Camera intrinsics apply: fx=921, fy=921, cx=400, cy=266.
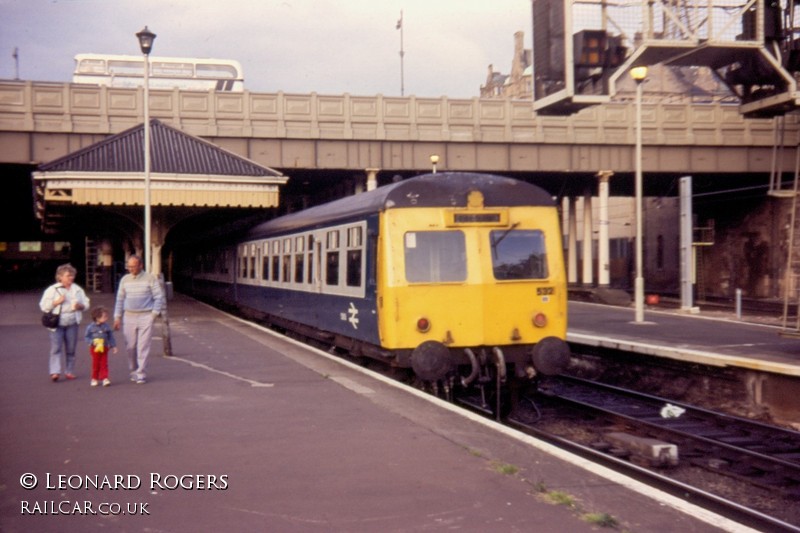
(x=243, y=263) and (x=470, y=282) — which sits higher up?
(x=243, y=263)

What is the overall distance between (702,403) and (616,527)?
31.7 feet

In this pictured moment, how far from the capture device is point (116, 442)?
308 inches

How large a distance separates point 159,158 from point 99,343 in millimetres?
16806

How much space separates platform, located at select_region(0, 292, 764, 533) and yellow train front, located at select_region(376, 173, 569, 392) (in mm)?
965

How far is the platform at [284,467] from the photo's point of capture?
18.4 feet

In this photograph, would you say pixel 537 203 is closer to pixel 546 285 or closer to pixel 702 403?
pixel 546 285

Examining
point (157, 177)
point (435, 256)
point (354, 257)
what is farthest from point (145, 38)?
point (435, 256)

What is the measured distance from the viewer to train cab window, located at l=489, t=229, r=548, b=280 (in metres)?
12.0

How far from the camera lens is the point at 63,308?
11578 millimetres

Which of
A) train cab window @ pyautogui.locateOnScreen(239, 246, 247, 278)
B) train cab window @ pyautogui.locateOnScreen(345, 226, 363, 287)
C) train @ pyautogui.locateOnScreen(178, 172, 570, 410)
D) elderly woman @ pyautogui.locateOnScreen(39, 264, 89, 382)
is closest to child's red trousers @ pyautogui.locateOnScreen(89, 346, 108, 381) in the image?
elderly woman @ pyautogui.locateOnScreen(39, 264, 89, 382)

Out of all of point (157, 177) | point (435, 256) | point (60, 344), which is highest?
point (157, 177)

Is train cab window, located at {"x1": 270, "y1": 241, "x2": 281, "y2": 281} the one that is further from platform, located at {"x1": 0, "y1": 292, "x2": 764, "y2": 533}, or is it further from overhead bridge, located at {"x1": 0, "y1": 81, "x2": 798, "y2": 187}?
overhead bridge, located at {"x1": 0, "y1": 81, "x2": 798, "y2": 187}

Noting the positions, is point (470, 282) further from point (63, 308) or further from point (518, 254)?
point (63, 308)

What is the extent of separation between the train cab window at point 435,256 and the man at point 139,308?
322 centimetres
